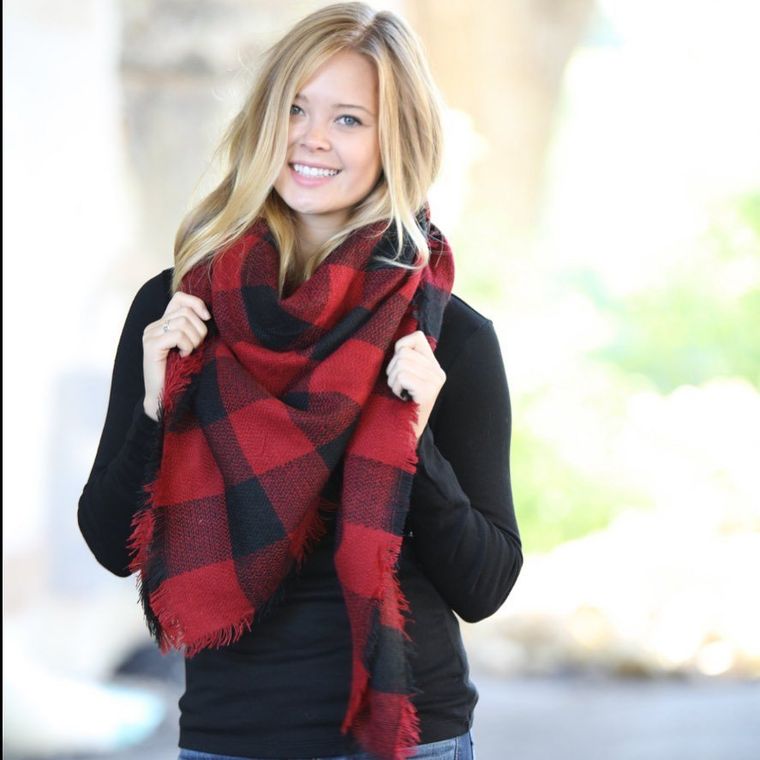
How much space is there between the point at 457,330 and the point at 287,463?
0.29 metres

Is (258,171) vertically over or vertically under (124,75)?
under

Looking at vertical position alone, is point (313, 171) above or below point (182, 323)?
above

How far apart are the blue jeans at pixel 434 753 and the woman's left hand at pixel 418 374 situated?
1.14 ft

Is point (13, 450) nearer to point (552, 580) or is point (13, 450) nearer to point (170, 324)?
point (170, 324)

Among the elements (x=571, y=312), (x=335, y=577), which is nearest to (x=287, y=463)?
(x=335, y=577)

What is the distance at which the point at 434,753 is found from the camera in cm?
134

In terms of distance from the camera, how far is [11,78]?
3.34 meters

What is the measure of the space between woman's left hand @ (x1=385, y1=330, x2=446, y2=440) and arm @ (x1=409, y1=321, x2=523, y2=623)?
4cm

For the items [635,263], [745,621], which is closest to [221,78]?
[635,263]

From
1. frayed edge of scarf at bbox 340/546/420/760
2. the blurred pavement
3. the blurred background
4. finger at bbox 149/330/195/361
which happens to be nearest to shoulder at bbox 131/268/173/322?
finger at bbox 149/330/195/361

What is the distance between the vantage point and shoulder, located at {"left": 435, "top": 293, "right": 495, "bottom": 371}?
4.84 feet

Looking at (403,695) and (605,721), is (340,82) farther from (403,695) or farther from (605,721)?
(605,721)

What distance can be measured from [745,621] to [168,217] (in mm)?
2765

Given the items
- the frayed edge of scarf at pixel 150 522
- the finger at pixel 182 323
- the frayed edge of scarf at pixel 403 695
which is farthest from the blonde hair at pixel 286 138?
the frayed edge of scarf at pixel 403 695
